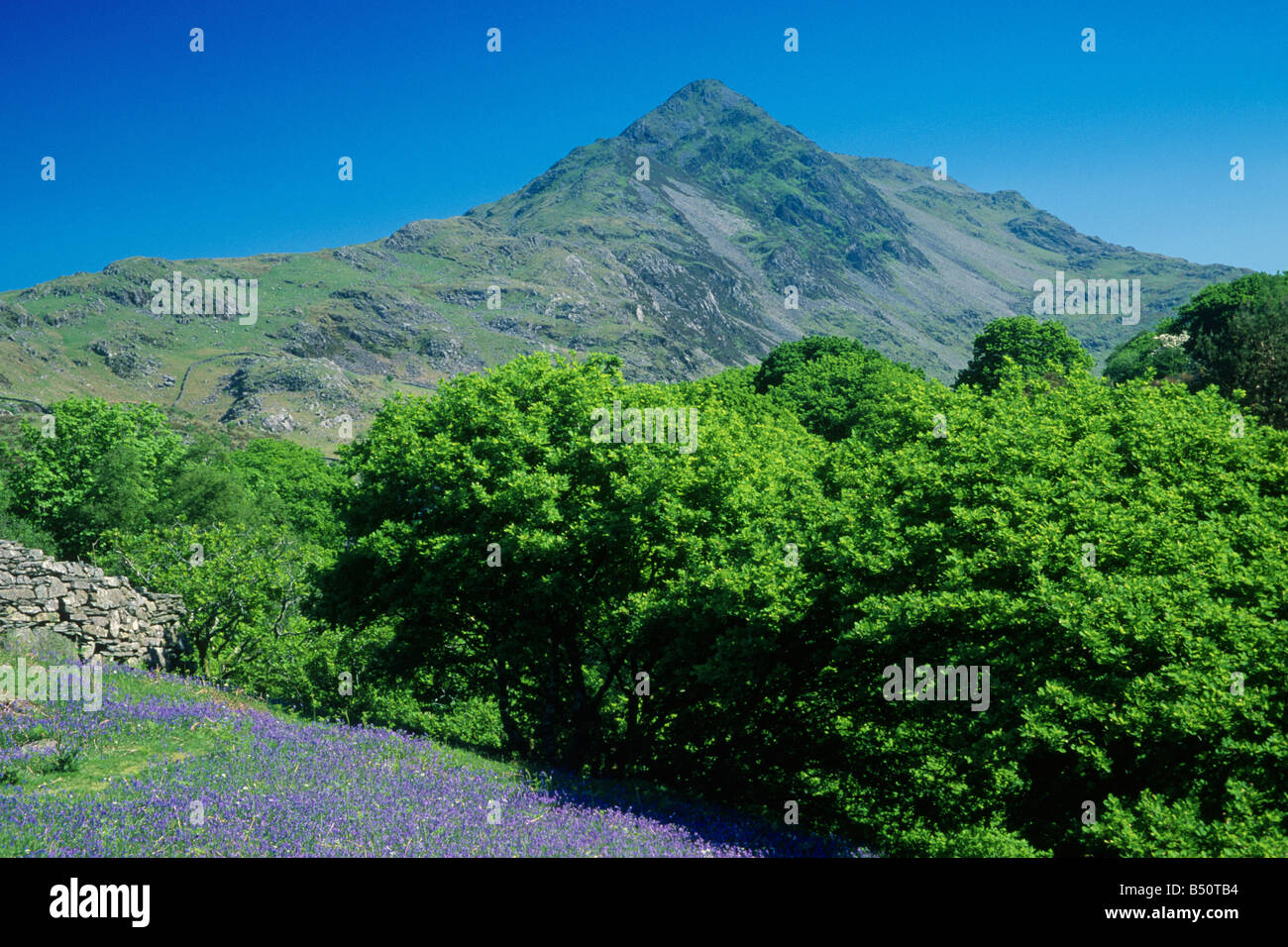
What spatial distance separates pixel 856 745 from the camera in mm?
21969

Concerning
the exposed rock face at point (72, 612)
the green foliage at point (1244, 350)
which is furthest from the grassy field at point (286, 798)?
the green foliage at point (1244, 350)

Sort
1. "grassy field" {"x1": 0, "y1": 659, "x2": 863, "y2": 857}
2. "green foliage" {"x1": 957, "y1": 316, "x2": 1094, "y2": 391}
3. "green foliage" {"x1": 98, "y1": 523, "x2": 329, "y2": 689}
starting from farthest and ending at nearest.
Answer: "green foliage" {"x1": 957, "y1": 316, "x2": 1094, "y2": 391}, "green foliage" {"x1": 98, "y1": 523, "x2": 329, "y2": 689}, "grassy field" {"x1": 0, "y1": 659, "x2": 863, "y2": 857}

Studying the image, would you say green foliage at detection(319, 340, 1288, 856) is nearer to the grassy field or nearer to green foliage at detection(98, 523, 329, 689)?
the grassy field

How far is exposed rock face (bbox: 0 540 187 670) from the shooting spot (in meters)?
21.7

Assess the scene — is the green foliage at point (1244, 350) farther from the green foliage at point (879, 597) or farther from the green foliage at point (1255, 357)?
the green foliage at point (879, 597)

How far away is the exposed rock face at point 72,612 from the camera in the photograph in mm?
21688

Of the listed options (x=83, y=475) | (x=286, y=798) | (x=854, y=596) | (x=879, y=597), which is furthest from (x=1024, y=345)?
(x=286, y=798)

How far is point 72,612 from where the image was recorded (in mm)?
23875

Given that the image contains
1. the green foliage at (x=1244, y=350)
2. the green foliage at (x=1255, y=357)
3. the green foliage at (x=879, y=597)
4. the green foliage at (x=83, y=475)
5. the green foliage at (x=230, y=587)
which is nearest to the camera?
the green foliage at (x=879, y=597)

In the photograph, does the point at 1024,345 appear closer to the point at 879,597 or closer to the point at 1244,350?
the point at 1244,350

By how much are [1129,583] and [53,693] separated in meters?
20.5

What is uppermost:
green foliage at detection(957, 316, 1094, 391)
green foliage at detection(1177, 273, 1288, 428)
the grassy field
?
green foliage at detection(957, 316, 1094, 391)

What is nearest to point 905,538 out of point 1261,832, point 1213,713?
point 1213,713

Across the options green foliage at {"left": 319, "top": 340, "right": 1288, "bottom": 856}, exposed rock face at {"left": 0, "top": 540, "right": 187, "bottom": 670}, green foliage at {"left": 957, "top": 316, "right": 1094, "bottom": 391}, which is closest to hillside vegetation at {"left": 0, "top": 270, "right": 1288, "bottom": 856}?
green foliage at {"left": 319, "top": 340, "right": 1288, "bottom": 856}
